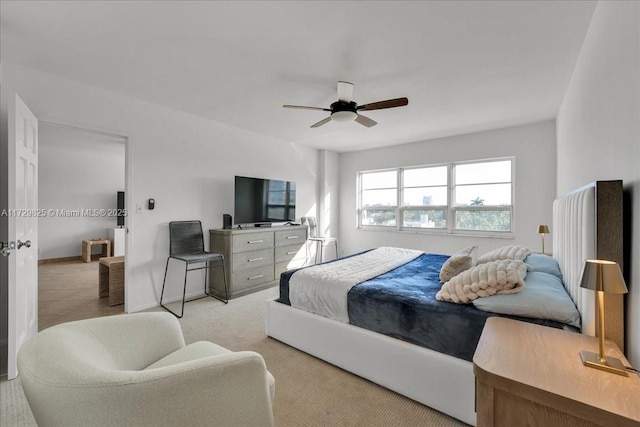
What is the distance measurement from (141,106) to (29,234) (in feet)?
6.07

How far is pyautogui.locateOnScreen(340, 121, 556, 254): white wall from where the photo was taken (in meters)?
4.20

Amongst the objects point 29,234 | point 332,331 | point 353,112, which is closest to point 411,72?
point 353,112

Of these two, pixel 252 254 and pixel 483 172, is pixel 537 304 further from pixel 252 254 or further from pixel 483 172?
pixel 483 172

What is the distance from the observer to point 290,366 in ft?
7.48

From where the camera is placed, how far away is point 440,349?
1.78m

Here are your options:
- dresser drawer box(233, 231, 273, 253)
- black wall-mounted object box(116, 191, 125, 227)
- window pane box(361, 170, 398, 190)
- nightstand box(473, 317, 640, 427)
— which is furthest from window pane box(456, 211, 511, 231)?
black wall-mounted object box(116, 191, 125, 227)

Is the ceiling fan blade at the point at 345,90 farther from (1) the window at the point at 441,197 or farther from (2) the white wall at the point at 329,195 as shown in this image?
(2) the white wall at the point at 329,195

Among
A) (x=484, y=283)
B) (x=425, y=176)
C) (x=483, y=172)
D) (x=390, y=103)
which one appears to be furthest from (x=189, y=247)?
(x=483, y=172)

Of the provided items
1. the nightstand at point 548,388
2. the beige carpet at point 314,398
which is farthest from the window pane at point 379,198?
the nightstand at point 548,388

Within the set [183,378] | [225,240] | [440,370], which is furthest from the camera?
→ [225,240]

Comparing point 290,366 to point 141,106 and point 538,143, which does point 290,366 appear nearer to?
point 141,106

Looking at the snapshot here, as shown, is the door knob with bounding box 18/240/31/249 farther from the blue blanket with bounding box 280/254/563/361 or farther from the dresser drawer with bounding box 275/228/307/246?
the dresser drawer with bounding box 275/228/307/246

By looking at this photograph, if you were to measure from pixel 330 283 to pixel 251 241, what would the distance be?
2.12 meters

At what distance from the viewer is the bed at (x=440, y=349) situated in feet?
4.21
